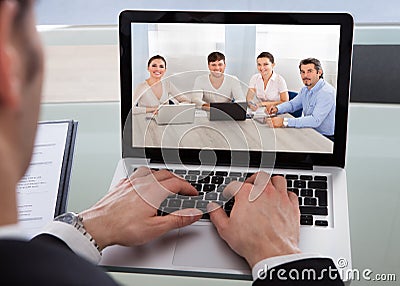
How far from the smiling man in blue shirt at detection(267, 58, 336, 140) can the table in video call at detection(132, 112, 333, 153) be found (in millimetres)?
13

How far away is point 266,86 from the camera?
3.22 ft

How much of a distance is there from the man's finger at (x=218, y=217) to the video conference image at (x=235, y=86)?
5.1 inches

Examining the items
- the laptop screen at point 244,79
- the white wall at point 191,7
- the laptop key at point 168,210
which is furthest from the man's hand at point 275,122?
the white wall at point 191,7

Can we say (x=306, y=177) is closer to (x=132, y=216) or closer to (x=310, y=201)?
(x=310, y=201)

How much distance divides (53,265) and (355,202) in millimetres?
705

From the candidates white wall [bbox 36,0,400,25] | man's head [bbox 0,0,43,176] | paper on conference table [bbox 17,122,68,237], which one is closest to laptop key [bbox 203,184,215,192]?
paper on conference table [bbox 17,122,68,237]

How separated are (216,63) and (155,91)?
95mm

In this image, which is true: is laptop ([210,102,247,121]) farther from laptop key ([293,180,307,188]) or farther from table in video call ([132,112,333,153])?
laptop key ([293,180,307,188])

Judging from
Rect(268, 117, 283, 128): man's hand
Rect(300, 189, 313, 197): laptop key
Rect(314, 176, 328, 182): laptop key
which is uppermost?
Rect(268, 117, 283, 128): man's hand

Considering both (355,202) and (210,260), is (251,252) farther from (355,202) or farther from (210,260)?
(355,202)

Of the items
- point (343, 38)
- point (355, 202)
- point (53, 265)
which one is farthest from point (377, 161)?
point (53, 265)

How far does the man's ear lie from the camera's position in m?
0.33

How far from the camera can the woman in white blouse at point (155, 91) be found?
0.99m

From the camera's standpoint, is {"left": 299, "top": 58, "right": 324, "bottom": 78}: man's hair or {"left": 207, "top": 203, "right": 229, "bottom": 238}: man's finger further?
{"left": 299, "top": 58, "right": 324, "bottom": 78}: man's hair
